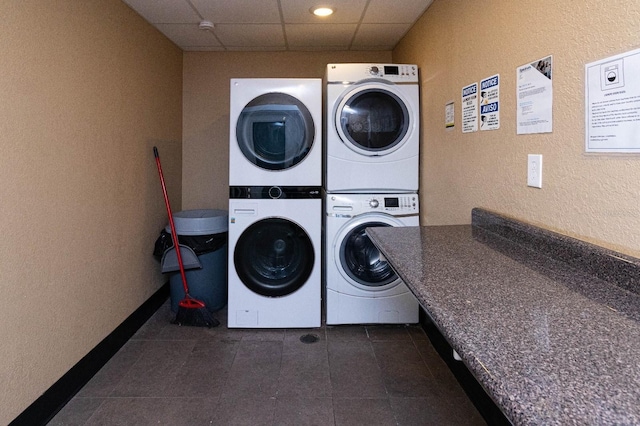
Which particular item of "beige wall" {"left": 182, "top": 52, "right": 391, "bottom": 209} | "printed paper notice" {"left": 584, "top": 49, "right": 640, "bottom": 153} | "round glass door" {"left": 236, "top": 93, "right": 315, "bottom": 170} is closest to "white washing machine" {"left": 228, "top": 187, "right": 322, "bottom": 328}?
"round glass door" {"left": 236, "top": 93, "right": 315, "bottom": 170}

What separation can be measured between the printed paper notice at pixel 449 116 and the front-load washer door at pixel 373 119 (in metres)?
0.37

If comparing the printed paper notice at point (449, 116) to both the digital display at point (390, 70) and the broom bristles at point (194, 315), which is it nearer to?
the digital display at point (390, 70)

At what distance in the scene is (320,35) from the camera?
10.4 ft

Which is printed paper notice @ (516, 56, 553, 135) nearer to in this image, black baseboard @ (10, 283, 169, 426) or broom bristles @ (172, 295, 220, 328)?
broom bristles @ (172, 295, 220, 328)

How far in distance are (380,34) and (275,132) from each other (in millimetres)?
1324

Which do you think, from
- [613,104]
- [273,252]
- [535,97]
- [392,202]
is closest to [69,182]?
[273,252]

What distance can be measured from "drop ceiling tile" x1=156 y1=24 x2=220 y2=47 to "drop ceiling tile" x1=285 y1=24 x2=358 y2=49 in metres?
0.68

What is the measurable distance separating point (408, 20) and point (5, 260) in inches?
113

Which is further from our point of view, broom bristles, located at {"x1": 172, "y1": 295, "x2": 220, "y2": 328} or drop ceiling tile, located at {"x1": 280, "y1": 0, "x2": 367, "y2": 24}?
broom bristles, located at {"x1": 172, "y1": 295, "x2": 220, "y2": 328}

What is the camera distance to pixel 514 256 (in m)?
1.31

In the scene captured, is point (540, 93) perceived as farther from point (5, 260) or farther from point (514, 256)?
point (5, 260)

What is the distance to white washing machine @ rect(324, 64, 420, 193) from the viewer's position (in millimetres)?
2641

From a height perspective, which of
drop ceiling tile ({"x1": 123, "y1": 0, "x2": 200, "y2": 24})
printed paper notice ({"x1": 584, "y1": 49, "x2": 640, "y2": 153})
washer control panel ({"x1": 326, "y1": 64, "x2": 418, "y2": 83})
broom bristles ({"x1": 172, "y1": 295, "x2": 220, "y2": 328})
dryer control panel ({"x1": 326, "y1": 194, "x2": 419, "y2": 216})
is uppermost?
drop ceiling tile ({"x1": 123, "y1": 0, "x2": 200, "y2": 24})

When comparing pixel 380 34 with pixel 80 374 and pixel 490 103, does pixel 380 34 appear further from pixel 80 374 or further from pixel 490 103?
pixel 80 374
